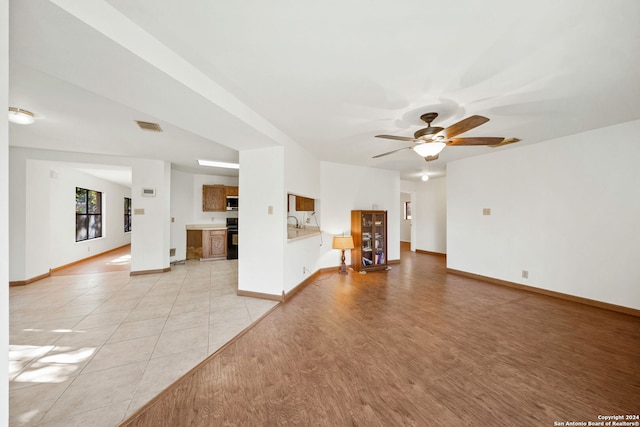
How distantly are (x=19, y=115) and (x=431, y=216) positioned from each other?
8.80 metres

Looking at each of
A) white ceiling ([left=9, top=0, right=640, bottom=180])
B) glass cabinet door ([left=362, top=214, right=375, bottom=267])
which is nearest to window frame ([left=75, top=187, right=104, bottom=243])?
white ceiling ([left=9, top=0, right=640, bottom=180])

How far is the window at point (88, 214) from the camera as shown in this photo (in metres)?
6.09

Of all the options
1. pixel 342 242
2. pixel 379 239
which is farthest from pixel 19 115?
pixel 379 239

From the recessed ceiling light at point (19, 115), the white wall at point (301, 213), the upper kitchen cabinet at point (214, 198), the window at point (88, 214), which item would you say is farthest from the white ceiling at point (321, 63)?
the window at point (88, 214)

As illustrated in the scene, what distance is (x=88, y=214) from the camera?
6.52 m

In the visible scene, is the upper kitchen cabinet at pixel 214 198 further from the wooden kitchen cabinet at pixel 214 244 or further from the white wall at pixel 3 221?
the white wall at pixel 3 221

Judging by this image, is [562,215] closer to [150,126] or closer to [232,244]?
[150,126]

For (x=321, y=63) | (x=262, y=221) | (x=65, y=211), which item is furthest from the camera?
(x=65, y=211)

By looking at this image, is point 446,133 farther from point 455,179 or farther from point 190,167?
point 190,167

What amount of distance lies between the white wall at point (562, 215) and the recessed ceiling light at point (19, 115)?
702 cm

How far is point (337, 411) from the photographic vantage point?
1.51 metres

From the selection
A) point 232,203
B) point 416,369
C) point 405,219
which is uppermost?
point 232,203

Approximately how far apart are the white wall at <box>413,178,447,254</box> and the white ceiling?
4.19 m

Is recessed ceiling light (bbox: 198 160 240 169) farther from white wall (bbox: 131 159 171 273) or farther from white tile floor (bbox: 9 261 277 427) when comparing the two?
white tile floor (bbox: 9 261 277 427)
